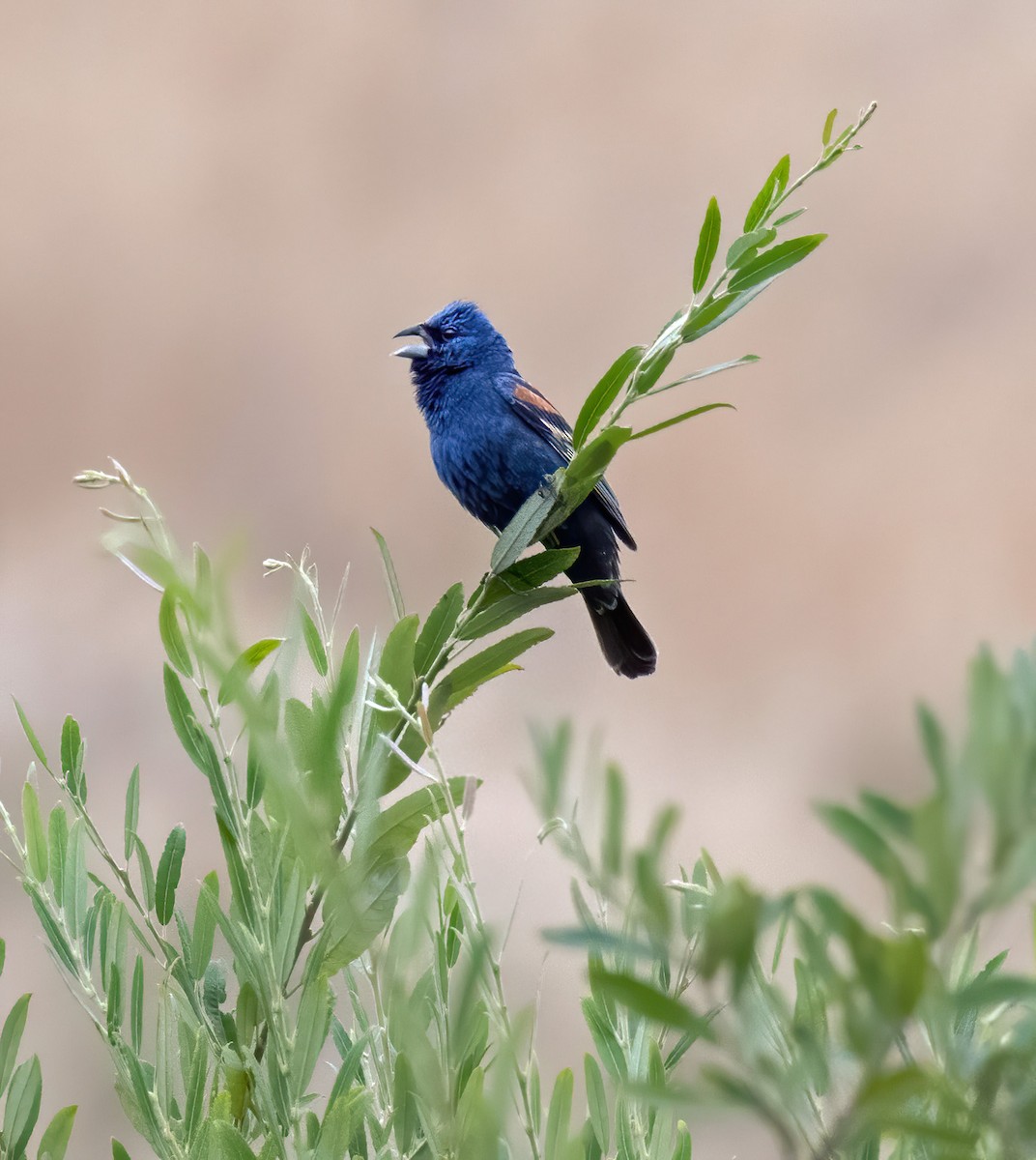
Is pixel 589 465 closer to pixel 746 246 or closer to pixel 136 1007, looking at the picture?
pixel 746 246

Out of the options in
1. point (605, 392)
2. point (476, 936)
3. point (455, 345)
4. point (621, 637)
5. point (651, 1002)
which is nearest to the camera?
point (651, 1002)

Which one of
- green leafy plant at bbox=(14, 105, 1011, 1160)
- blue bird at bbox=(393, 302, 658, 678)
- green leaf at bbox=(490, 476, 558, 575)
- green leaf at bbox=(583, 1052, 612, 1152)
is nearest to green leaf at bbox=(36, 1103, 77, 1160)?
green leafy plant at bbox=(14, 105, 1011, 1160)

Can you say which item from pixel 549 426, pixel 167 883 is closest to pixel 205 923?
pixel 167 883

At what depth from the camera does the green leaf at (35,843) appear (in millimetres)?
551

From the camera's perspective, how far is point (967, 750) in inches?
7.9

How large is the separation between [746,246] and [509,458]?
1055 mm

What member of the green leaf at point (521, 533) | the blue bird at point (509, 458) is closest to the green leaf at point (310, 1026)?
the green leaf at point (521, 533)

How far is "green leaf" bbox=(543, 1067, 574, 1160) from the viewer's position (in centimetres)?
45

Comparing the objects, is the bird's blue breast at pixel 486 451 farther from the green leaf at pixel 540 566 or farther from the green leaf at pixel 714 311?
the green leaf at pixel 714 311

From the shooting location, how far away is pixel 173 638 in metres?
0.53

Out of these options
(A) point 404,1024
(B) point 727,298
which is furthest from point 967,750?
(B) point 727,298

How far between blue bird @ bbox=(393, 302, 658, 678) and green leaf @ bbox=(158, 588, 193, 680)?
1.03 meters

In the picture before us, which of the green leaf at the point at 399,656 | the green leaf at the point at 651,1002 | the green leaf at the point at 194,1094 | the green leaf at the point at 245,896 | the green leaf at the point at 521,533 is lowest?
the green leaf at the point at 651,1002

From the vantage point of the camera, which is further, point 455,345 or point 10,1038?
point 455,345
